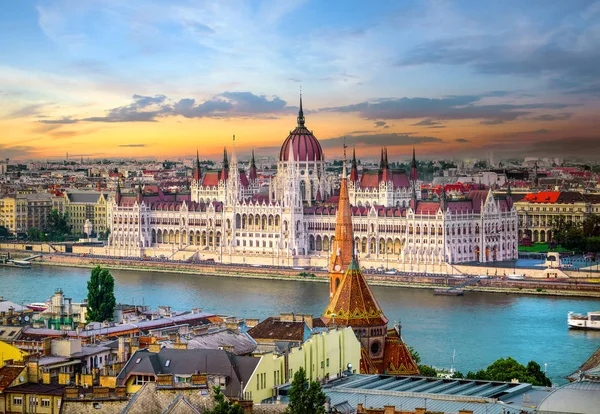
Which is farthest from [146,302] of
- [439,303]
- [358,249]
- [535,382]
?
[535,382]

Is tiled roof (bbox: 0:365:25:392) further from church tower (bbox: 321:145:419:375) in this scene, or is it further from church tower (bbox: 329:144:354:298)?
church tower (bbox: 329:144:354:298)

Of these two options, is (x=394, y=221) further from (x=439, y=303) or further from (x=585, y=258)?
(x=439, y=303)

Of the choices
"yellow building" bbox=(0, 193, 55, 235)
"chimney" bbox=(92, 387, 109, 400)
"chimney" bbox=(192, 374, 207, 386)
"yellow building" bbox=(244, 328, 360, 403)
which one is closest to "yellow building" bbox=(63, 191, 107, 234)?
"yellow building" bbox=(0, 193, 55, 235)

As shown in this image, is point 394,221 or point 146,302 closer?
point 146,302

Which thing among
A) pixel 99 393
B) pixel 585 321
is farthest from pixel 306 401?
pixel 585 321

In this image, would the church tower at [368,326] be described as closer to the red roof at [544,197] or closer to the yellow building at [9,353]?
the yellow building at [9,353]

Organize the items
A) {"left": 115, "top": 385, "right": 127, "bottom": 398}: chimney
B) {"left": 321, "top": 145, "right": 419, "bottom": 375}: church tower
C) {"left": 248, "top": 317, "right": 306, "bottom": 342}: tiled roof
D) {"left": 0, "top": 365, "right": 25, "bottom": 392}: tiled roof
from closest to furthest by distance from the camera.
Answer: {"left": 115, "top": 385, "right": 127, "bottom": 398}: chimney → {"left": 0, "top": 365, "right": 25, "bottom": 392}: tiled roof → {"left": 248, "top": 317, "right": 306, "bottom": 342}: tiled roof → {"left": 321, "top": 145, "right": 419, "bottom": 375}: church tower
